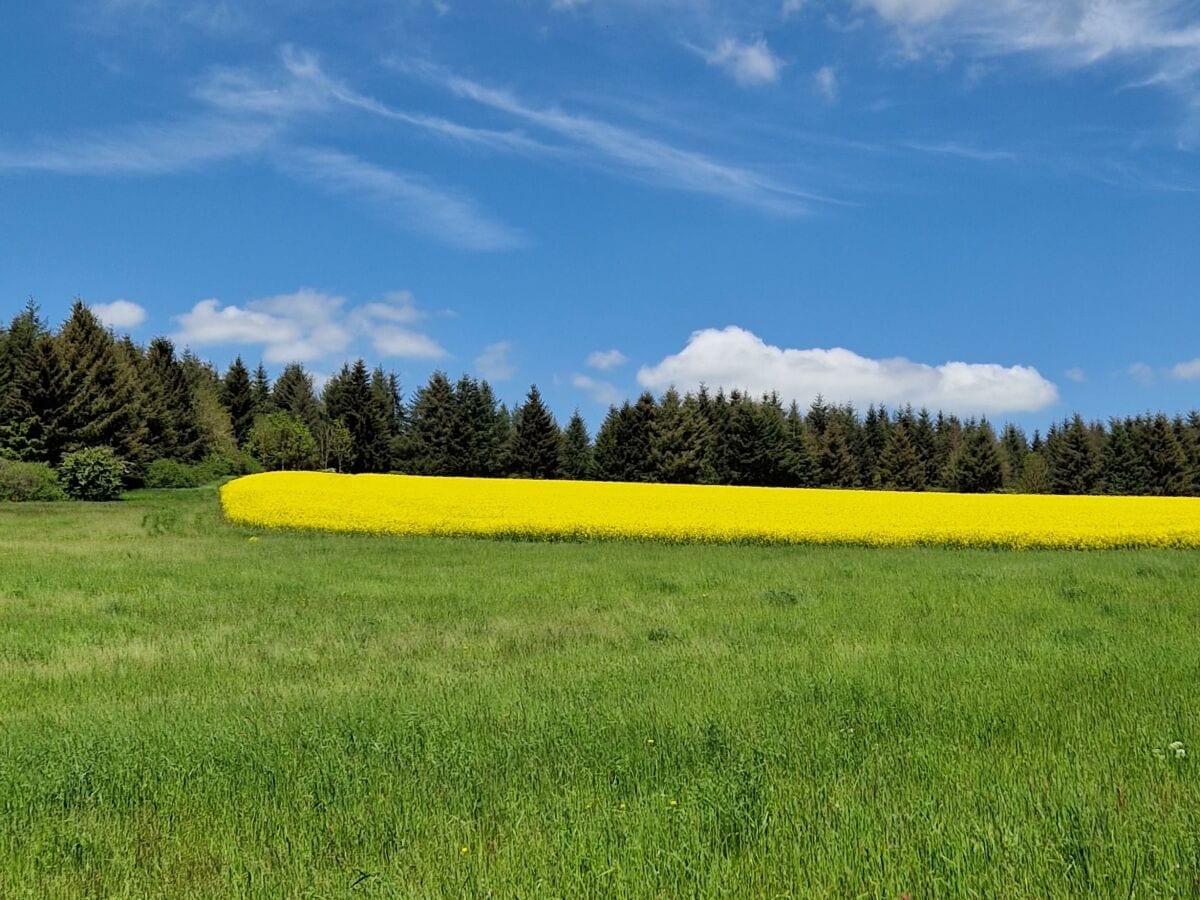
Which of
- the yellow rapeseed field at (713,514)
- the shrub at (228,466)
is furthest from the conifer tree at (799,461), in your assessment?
the shrub at (228,466)

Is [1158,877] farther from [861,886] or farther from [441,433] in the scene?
[441,433]

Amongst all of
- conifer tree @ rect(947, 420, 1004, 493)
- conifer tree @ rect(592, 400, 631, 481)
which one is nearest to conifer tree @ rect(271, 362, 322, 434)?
conifer tree @ rect(592, 400, 631, 481)

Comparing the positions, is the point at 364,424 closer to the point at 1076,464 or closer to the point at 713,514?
the point at 713,514

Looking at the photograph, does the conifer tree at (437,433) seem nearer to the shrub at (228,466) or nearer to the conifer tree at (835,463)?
the shrub at (228,466)

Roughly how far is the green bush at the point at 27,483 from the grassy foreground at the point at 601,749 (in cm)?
3685

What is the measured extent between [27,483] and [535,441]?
3887 cm

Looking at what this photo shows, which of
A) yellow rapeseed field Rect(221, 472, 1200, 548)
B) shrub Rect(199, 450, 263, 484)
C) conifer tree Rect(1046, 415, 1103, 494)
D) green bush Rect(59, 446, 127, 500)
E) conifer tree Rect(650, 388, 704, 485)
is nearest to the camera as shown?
yellow rapeseed field Rect(221, 472, 1200, 548)

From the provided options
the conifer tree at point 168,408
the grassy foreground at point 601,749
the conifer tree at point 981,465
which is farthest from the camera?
the conifer tree at point 981,465

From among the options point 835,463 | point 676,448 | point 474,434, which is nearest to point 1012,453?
point 835,463

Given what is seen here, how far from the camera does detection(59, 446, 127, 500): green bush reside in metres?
43.0

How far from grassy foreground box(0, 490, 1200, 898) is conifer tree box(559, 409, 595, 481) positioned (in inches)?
2488

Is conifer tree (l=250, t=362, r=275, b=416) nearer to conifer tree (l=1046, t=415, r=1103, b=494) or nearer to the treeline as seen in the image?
the treeline

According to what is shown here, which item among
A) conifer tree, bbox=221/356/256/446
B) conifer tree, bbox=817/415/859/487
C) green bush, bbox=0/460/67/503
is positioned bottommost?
green bush, bbox=0/460/67/503

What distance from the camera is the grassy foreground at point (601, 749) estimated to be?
350 centimetres
